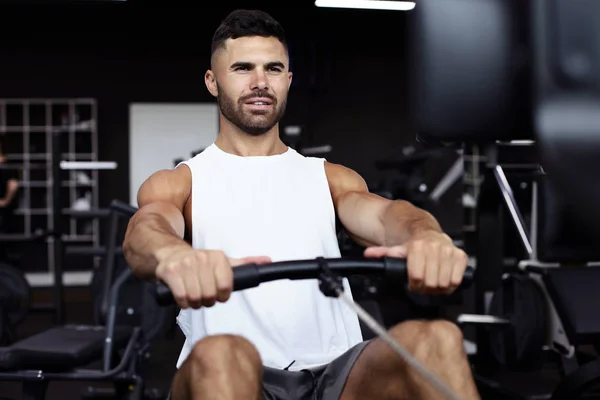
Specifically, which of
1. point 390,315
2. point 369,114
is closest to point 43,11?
point 369,114

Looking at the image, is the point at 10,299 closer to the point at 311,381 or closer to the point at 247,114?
the point at 247,114

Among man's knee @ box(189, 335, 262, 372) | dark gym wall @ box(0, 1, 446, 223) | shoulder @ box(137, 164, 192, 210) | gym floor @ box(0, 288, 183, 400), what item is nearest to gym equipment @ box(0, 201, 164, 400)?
gym floor @ box(0, 288, 183, 400)

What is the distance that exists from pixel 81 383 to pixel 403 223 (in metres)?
2.74

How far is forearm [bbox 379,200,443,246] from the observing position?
1283 millimetres

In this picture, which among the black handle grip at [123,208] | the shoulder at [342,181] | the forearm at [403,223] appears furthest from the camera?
the black handle grip at [123,208]

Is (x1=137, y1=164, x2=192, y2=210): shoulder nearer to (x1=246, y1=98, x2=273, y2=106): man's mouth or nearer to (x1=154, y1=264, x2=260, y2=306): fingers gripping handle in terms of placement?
(x1=246, y1=98, x2=273, y2=106): man's mouth

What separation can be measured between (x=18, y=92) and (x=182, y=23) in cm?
195

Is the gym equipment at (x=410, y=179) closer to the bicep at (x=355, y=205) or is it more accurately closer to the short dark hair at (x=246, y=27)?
the bicep at (x=355, y=205)

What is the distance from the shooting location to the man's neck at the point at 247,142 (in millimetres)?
1590

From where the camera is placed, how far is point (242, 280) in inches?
38.5

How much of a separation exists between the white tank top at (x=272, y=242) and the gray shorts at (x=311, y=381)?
31 millimetres

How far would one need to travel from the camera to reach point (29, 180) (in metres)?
7.90

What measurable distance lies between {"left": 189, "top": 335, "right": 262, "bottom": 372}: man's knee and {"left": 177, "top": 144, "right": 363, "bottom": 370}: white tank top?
22cm

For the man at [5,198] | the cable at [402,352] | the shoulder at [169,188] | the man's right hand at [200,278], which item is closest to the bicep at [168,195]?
the shoulder at [169,188]
